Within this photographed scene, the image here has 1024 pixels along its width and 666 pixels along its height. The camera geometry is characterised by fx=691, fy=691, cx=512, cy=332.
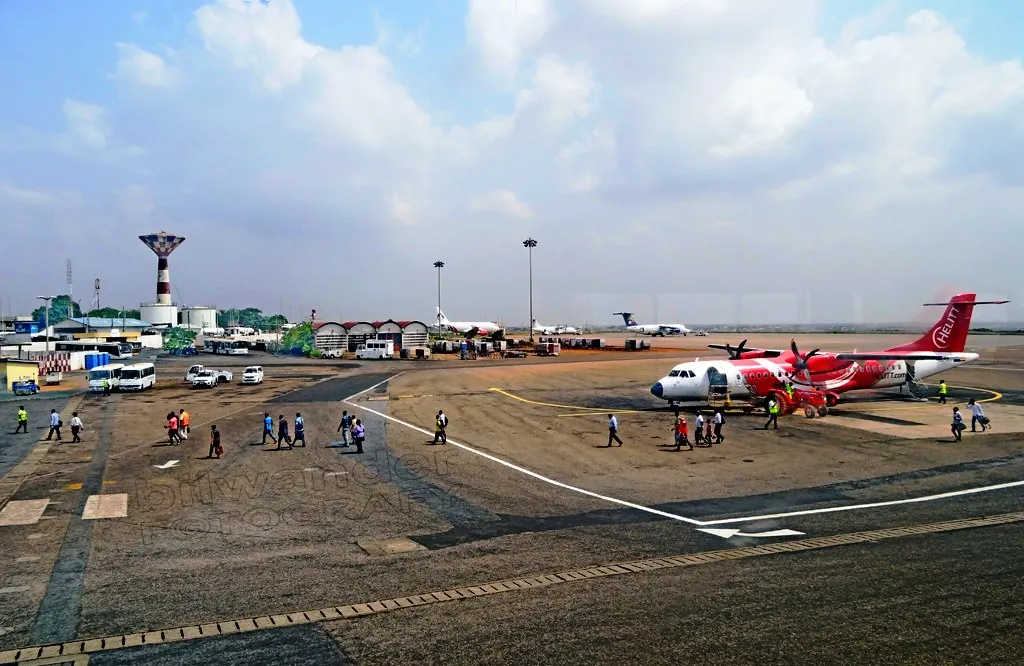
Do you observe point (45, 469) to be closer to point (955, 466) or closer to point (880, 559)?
point (880, 559)

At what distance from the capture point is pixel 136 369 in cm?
6525

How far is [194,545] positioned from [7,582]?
439 cm

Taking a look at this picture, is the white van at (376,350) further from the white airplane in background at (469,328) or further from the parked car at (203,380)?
the white airplane in background at (469,328)

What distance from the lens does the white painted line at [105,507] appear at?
23.2m

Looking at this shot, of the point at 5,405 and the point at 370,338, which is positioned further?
the point at 370,338

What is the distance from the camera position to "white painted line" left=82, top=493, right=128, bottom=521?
76.3 ft

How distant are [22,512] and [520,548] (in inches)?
697

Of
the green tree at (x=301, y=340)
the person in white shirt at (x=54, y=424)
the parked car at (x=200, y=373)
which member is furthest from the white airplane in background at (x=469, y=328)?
the person in white shirt at (x=54, y=424)

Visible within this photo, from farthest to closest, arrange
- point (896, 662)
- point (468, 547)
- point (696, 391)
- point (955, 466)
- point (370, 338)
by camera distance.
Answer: point (370, 338) → point (696, 391) → point (955, 466) → point (468, 547) → point (896, 662)

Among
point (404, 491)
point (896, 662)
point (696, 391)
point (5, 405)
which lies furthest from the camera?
point (5, 405)

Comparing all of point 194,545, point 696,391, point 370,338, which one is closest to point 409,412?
point 696,391

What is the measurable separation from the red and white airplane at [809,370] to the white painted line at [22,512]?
115 ft

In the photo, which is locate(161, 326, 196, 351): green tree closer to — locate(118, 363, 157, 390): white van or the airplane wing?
locate(118, 363, 157, 390): white van

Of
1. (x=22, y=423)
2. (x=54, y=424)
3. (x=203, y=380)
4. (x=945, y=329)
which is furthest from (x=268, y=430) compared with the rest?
(x=945, y=329)
